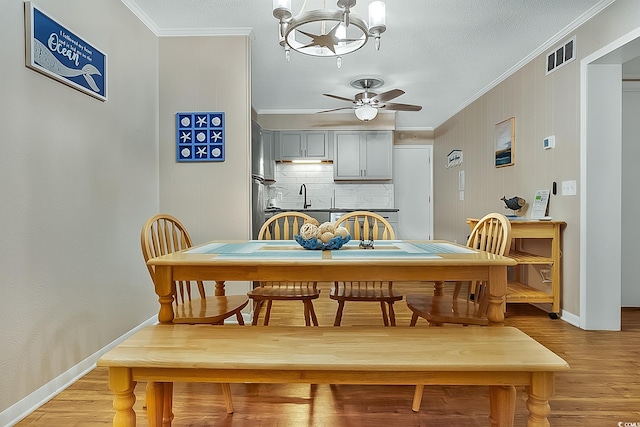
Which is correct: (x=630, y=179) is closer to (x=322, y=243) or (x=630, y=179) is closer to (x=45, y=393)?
(x=322, y=243)

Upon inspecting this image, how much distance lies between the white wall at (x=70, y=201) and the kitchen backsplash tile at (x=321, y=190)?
3.42m

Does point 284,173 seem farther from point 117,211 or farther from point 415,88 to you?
point 117,211

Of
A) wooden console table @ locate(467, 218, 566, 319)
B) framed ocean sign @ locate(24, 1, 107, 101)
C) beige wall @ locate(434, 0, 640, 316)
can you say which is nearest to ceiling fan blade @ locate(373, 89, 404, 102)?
beige wall @ locate(434, 0, 640, 316)

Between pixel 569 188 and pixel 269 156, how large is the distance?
415cm

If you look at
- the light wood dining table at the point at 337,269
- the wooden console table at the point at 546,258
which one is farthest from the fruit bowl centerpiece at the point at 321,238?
the wooden console table at the point at 546,258

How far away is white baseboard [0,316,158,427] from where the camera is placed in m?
1.62

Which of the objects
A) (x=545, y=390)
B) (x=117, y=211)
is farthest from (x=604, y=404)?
(x=117, y=211)

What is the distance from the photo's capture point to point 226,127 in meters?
3.14

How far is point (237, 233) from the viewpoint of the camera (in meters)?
3.14

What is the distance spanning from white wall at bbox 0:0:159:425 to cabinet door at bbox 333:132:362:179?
349cm

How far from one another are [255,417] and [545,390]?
120 cm

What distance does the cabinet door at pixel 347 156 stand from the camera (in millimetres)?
6059

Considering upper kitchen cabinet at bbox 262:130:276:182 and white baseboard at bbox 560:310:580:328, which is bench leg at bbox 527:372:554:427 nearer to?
white baseboard at bbox 560:310:580:328

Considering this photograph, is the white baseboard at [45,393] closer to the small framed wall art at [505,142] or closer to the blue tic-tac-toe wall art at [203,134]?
the blue tic-tac-toe wall art at [203,134]
